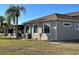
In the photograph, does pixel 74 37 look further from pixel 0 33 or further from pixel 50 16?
pixel 0 33

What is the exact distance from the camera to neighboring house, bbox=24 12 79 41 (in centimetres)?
2314

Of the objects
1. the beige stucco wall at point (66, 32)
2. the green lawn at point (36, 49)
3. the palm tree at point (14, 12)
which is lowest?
the green lawn at point (36, 49)

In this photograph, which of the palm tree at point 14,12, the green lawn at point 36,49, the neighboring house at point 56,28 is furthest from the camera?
the palm tree at point 14,12

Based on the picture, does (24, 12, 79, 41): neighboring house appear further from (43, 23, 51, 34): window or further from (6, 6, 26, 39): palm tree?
(6, 6, 26, 39): palm tree

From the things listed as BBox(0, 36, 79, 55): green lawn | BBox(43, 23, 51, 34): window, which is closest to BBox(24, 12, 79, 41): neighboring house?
BBox(43, 23, 51, 34): window

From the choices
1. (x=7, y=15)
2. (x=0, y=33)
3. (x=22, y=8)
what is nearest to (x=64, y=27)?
(x=22, y=8)

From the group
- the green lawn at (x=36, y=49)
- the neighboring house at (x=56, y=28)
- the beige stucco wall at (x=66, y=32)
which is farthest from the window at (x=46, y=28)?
the green lawn at (x=36, y=49)

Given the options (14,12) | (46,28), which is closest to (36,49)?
(46,28)

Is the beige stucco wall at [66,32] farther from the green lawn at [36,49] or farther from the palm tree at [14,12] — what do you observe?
the green lawn at [36,49]

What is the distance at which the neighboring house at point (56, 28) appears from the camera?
23.1 m

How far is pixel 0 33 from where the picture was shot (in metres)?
39.3

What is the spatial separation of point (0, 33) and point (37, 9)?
57.0 ft

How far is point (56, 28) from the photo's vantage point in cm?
2298

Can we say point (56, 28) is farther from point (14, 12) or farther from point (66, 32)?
→ point (14, 12)
